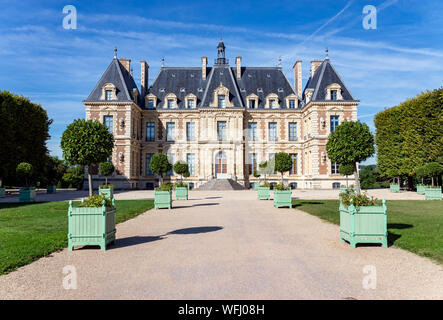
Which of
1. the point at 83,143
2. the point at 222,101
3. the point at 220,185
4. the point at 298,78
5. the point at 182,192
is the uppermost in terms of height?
the point at 298,78

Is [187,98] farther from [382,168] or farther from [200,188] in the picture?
[382,168]

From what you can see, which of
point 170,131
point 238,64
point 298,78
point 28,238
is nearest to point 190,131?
point 170,131

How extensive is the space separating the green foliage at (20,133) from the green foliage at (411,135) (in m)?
31.8

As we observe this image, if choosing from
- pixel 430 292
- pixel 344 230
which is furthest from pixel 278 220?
pixel 430 292

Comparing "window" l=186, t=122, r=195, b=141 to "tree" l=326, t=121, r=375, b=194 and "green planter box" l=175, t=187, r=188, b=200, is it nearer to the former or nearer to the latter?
"green planter box" l=175, t=187, r=188, b=200

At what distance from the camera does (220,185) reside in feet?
109

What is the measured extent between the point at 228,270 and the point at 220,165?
3077 cm

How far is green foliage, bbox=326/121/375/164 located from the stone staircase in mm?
20739

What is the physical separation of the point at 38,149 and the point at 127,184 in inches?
341

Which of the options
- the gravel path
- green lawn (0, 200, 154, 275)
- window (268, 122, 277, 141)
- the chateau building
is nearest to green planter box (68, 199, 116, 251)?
the gravel path

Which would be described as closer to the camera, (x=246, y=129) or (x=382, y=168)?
(x=382, y=168)

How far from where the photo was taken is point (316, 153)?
3350cm

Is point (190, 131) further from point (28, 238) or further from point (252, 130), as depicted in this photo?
point (28, 238)

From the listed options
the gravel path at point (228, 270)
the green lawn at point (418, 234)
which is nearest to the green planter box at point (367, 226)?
the gravel path at point (228, 270)
